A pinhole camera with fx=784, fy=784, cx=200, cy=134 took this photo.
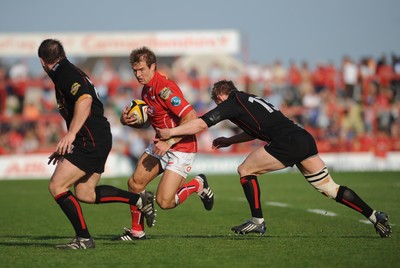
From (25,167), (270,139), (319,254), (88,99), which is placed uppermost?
(88,99)

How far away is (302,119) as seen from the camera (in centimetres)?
2989

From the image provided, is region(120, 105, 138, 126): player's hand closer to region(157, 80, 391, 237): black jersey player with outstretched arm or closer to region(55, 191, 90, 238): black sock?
region(157, 80, 391, 237): black jersey player with outstretched arm

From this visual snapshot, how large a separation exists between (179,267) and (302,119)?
76.4ft

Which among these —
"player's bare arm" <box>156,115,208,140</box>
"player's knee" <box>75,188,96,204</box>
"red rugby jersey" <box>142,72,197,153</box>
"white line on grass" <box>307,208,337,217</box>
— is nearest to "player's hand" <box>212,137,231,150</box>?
"red rugby jersey" <box>142,72,197,153</box>

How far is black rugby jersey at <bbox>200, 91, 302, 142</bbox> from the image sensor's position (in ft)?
29.4

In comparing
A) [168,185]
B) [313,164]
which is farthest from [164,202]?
[313,164]

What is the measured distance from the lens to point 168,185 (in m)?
9.37

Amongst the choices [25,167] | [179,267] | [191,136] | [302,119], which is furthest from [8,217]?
[302,119]

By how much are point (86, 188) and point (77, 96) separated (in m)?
1.07

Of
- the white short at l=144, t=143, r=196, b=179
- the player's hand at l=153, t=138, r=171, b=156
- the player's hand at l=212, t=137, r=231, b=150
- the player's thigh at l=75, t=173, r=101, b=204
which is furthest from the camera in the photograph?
the player's hand at l=212, t=137, r=231, b=150

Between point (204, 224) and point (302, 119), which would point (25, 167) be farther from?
point (204, 224)

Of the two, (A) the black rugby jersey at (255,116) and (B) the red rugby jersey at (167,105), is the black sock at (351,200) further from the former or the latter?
(B) the red rugby jersey at (167,105)

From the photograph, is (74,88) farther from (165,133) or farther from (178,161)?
(178,161)

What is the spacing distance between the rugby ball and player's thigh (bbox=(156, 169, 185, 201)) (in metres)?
0.70
